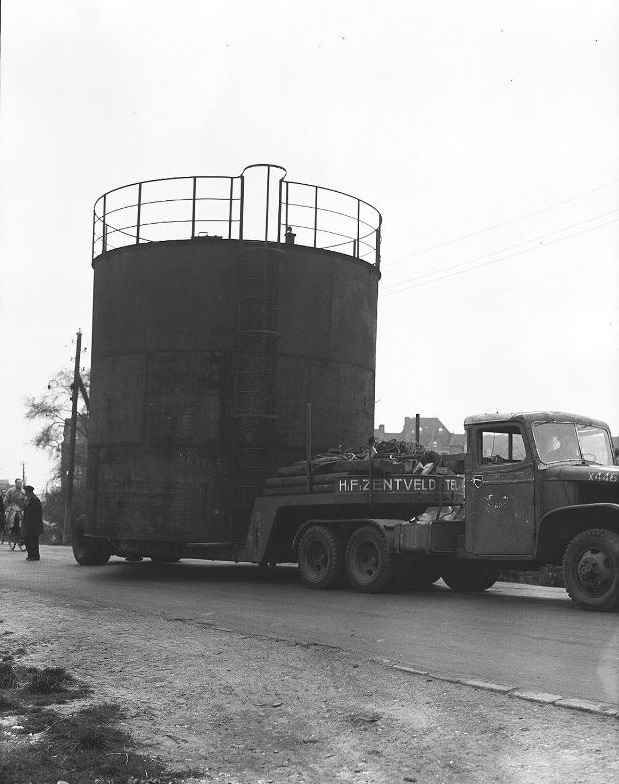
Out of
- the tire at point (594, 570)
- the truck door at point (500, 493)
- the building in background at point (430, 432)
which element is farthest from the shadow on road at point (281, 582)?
the building in background at point (430, 432)

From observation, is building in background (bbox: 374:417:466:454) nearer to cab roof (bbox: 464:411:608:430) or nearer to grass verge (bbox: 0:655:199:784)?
cab roof (bbox: 464:411:608:430)

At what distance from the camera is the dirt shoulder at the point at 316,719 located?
16.0 ft

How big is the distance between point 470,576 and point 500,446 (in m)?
2.52

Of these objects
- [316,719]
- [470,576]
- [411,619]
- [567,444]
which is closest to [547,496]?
[567,444]

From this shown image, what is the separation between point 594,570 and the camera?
10.3 meters

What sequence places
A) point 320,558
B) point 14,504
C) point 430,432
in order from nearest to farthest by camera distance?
point 320,558, point 14,504, point 430,432

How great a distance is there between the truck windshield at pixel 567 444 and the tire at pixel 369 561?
2528 millimetres

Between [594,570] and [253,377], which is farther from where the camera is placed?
[253,377]

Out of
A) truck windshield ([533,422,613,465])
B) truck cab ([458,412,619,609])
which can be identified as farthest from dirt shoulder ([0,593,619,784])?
truck windshield ([533,422,613,465])

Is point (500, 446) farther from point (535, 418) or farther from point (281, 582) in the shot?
point (281, 582)

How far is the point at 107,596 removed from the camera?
41.2ft

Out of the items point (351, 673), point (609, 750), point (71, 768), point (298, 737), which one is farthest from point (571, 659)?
point (71, 768)

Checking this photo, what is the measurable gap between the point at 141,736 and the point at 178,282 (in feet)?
36.0

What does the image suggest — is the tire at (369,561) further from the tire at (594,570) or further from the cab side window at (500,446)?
the tire at (594,570)
